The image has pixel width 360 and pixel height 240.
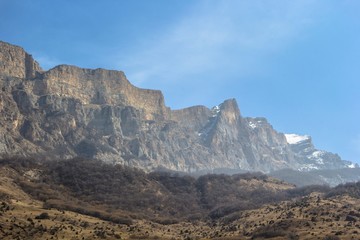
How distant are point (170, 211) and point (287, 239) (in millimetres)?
81940

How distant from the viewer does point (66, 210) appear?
121875mm

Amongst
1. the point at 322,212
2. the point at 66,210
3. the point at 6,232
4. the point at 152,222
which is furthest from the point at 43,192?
the point at 322,212

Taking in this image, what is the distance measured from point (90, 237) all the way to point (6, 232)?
50.9 feet

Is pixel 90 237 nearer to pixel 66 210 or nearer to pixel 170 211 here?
pixel 66 210

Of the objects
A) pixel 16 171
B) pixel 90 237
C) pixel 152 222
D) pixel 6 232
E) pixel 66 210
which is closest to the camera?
pixel 6 232

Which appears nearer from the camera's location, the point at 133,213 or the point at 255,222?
the point at 255,222

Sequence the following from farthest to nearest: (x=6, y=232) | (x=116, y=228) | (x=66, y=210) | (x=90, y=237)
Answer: (x=66, y=210), (x=116, y=228), (x=90, y=237), (x=6, y=232)

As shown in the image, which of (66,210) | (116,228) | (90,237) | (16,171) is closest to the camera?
(90,237)

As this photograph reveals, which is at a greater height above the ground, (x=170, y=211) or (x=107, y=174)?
(x=107, y=174)

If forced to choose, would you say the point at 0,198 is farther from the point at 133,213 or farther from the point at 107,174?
the point at 107,174

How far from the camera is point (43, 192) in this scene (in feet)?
463

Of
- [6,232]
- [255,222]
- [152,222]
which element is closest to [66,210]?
[152,222]

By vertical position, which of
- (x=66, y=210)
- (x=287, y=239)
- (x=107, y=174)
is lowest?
(x=287, y=239)

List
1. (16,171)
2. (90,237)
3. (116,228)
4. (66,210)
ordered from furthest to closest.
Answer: (16,171), (66,210), (116,228), (90,237)
